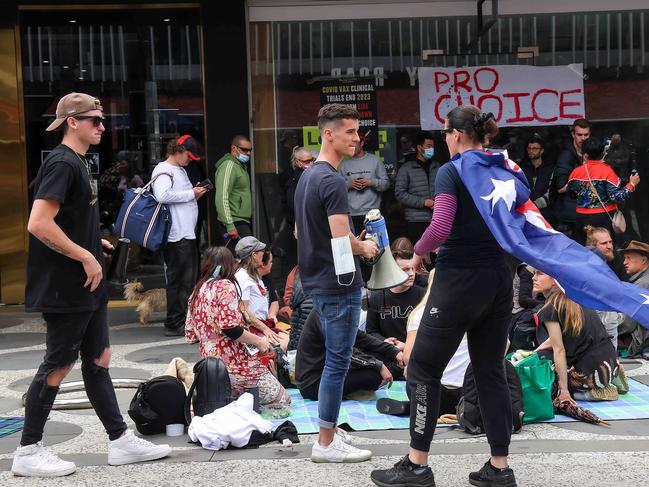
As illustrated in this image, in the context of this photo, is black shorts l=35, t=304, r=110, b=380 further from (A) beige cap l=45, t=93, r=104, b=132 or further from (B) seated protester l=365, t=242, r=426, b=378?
(B) seated protester l=365, t=242, r=426, b=378

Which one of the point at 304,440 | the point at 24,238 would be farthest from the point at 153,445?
the point at 24,238

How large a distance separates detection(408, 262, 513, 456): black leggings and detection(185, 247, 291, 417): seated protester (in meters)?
1.68

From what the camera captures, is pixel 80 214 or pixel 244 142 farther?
pixel 244 142

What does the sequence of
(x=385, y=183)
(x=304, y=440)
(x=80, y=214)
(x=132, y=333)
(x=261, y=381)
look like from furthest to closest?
(x=385, y=183), (x=132, y=333), (x=261, y=381), (x=304, y=440), (x=80, y=214)

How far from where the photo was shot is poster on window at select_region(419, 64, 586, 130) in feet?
36.0

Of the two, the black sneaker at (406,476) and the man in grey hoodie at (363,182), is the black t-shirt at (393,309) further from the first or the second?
the man in grey hoodie at (363,182)

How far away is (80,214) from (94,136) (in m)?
0.45

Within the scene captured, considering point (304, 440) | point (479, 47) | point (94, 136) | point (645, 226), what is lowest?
point (304, 440)

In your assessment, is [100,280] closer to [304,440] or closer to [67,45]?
[304,440]

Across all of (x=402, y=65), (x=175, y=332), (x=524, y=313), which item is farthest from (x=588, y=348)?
(x=402, y=65)

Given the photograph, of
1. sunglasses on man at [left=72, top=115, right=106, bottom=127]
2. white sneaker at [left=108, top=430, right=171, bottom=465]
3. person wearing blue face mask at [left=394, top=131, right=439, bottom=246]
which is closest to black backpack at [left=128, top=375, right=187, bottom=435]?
white sneaker at [left=108, top=430, right=171, bottom=465]

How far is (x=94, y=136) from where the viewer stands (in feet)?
17.4

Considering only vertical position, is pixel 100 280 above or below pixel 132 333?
above

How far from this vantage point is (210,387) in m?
5.96
